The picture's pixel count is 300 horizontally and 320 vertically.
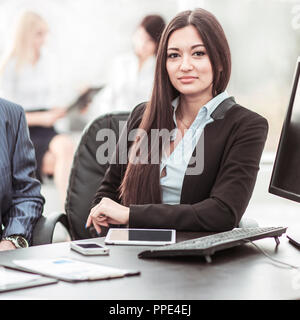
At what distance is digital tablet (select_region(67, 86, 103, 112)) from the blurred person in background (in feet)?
0.13

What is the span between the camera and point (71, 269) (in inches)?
47.6

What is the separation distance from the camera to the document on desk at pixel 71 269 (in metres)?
1.15

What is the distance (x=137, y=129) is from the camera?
2186 mm

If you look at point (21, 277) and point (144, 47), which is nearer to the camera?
point (21, 277)

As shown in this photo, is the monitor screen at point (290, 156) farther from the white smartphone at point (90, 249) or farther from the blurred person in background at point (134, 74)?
the blurred person in background at point (134, 74)

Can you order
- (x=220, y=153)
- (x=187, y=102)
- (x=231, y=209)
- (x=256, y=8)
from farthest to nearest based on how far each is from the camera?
(x=256, y=8)
(x=187, y=102)
(x=220, y=153)
(x=231, y=209)

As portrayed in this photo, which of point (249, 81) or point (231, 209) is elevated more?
point (249, 81)

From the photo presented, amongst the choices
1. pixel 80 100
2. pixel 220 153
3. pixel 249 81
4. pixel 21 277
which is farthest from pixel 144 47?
pixel 21 277

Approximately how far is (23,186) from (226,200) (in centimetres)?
72

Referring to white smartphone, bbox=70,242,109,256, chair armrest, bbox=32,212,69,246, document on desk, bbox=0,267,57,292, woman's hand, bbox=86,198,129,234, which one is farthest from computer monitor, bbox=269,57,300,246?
document on desk, bbox=0,267,57,292

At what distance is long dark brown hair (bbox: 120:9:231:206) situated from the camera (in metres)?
2.03

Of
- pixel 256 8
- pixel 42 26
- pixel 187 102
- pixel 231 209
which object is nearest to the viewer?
pixel 231 209

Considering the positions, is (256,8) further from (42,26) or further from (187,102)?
(187,102)
